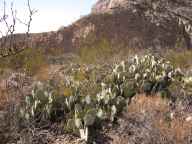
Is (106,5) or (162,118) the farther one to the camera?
(106,5)

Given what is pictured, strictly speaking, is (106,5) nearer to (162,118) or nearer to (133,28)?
(133,28)

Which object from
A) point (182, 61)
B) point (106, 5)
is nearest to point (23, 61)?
point (182, 61)

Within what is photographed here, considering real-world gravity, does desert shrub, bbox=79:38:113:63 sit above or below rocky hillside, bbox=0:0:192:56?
below

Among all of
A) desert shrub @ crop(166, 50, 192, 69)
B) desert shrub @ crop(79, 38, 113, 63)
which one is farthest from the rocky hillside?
desert shrub @ crop(166, 50, 192, 69)

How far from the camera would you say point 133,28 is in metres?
26.0

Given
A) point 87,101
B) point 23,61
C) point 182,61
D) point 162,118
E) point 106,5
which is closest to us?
point 162,118

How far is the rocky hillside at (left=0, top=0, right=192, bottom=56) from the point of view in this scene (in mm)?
21625

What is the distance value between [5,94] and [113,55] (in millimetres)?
7226

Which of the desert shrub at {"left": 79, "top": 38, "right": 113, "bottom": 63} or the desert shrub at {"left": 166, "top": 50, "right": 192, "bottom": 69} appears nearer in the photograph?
the desert shrub at {"left": 166, "top": 50, "right": 192, "bottom": 69}

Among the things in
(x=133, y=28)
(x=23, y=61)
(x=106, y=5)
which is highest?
(x=106, y=5)

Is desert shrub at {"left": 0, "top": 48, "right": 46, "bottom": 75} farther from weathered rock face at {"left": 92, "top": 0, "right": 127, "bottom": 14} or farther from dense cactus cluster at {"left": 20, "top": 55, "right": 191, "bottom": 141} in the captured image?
weathered rock face at {"left": 92, "top": 0, "right": 127, "bottom": 14}

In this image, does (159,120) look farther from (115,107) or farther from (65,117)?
(65,117)

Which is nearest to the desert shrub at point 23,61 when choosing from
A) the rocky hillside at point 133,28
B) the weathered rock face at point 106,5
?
the rocky hillside at point 133,28

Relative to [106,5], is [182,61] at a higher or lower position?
lower
